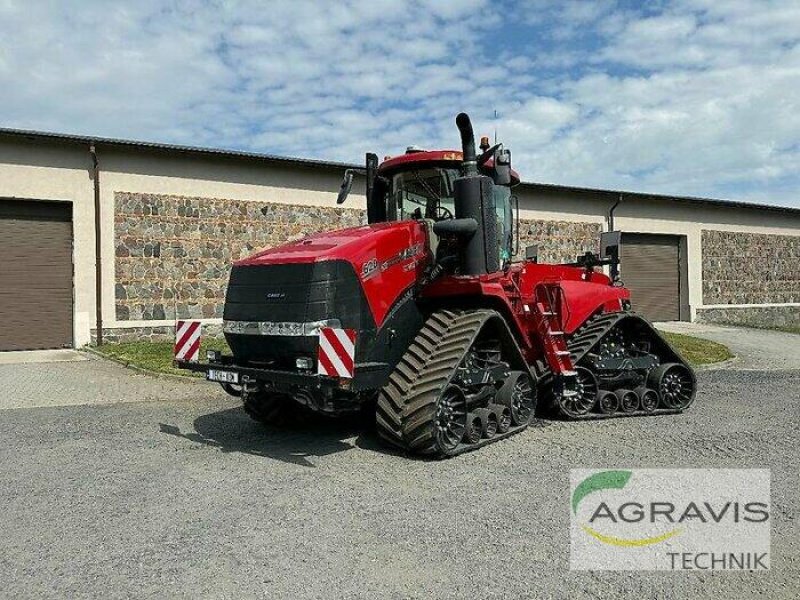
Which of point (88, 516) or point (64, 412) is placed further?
point (64, 412)

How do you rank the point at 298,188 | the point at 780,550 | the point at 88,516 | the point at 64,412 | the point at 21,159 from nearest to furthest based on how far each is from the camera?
the point at 780,550 < the point at 88,516 < the point at 64,412 < the point at 21,159 < the point at 298,188

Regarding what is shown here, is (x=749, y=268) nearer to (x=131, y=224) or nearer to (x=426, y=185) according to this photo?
(x=131, y=224)

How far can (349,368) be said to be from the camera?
548cm

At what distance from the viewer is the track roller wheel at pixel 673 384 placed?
841 centimetres

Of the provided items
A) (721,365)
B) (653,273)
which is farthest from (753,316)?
(721,365)

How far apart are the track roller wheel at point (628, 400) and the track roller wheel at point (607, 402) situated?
0.06 metres

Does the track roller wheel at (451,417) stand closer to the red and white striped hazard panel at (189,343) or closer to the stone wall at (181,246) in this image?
the red and white striped hazard panel at (189,343)

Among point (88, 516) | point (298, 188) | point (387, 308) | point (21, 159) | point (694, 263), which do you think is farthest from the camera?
point (694, 263)

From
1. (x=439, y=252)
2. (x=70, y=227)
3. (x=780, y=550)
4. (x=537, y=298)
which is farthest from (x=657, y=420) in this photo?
(x=70, y=227)

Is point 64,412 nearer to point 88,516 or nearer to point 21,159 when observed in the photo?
point 88,516

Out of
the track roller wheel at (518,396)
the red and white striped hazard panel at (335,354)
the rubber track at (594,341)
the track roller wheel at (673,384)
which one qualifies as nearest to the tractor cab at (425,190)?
the track roller wheel at (518,396)

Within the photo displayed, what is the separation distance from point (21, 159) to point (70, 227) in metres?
1.69

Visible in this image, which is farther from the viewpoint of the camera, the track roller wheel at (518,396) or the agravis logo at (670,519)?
the track roller wheel at (518,396)

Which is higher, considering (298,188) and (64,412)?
(298,188)
